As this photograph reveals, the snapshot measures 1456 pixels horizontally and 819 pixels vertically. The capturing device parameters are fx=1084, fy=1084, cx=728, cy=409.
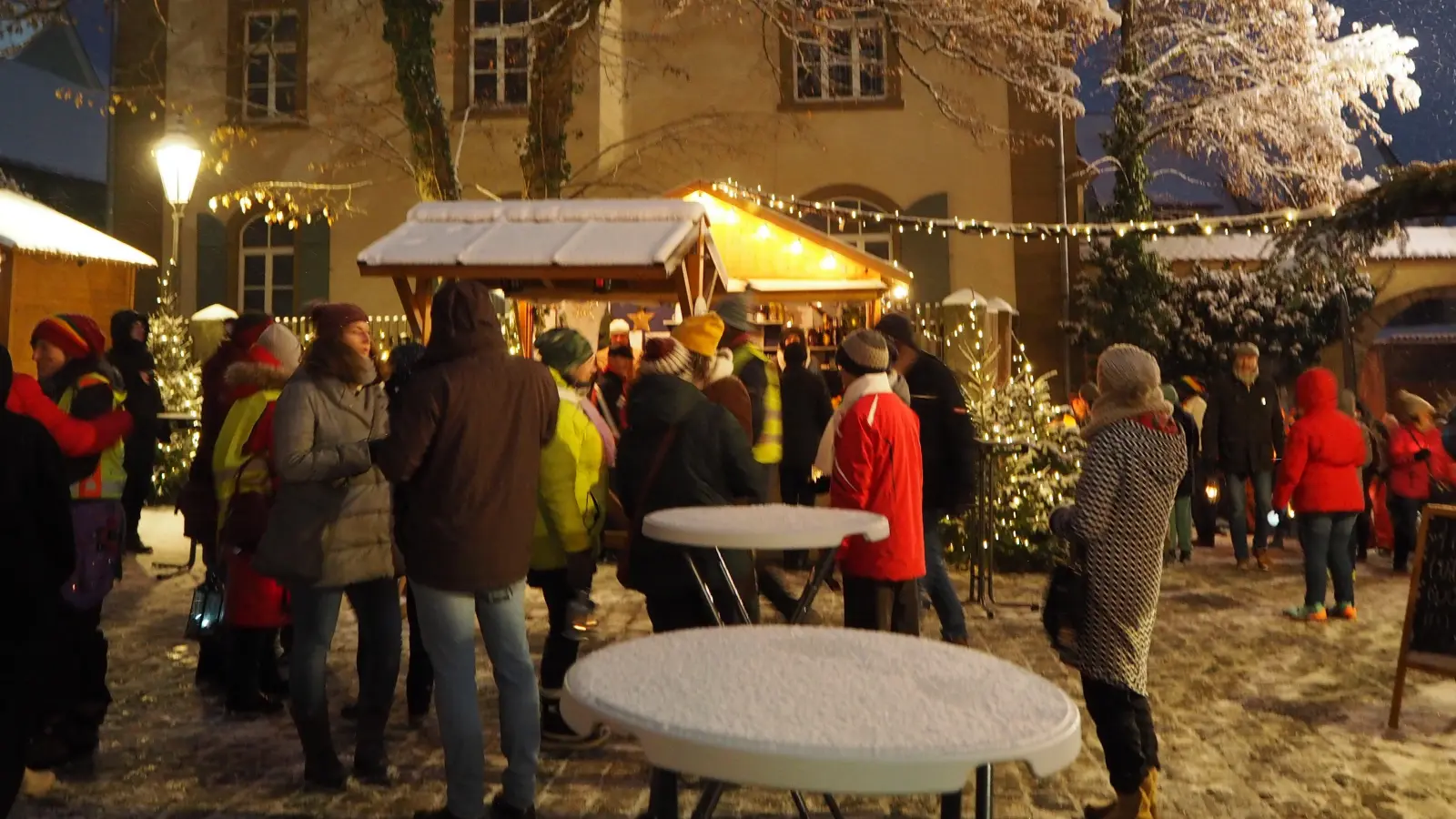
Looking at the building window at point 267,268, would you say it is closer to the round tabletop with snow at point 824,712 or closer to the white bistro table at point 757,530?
the white bistro table at point 757,530

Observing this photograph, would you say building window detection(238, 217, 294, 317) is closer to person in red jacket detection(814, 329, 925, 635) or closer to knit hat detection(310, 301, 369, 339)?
knit hat detection(310, 301, 369, 339)

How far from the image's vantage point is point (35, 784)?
394 cm

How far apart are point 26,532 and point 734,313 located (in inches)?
182

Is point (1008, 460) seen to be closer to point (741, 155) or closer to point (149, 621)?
point (149, 621)

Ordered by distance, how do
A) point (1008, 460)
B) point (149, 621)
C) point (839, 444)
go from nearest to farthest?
point (839, 444), point (149, 621), point (1008, 460)

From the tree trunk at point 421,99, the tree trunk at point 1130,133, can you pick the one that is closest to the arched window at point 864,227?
the tree trunk at point 1130,133

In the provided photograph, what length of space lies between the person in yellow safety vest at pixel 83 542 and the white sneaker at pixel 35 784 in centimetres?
7

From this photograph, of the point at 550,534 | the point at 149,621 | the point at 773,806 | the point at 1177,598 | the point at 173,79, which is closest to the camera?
the point at 773,806

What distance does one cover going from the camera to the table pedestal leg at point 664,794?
2.16 metres

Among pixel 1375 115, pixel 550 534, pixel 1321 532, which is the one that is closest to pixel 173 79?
pixel 550 534

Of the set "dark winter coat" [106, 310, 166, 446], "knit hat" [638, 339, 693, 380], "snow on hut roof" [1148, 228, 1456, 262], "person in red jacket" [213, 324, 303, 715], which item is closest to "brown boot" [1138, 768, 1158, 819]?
"knit hat" [638, 339, 693, 380]

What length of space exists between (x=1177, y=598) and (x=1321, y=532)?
4.21 feet

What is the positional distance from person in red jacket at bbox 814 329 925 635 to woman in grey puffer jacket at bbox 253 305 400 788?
1.93 metres

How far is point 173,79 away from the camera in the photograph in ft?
57.7
